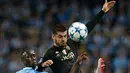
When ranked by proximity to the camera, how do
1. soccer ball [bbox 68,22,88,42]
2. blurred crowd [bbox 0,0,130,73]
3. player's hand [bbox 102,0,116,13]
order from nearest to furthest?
soccer ball [bbox 68,22,88,42] → player's hand [bbox 102,0,116,13] → blurred crowd [bbox 0,0,130,73]

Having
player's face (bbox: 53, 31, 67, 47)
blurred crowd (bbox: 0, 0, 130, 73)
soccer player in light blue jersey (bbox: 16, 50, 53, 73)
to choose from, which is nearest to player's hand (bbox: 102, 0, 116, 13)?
player's face (bbox: 53, 31, 67, 47)

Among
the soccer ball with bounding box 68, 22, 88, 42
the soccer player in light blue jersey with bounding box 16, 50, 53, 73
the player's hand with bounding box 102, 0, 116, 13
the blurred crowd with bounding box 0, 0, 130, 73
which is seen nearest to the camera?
the soccer player in light blue jersey with bounding box 16, 50, 53, 73

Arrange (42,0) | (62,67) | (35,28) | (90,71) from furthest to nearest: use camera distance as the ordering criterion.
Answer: (42,0)
(35,28)
(90,71)
(62,67)

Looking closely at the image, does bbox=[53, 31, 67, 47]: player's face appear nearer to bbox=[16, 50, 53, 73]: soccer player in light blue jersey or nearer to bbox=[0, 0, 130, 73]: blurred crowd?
bbox=[16, 50, 53, 73]: soccer player in light blue jersey

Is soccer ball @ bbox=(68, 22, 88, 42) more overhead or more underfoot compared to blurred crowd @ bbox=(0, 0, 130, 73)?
more overhead

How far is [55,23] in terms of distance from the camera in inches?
630

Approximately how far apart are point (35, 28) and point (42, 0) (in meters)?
1.44

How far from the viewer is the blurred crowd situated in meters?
14.2

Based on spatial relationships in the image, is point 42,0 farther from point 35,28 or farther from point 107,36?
point 107,36

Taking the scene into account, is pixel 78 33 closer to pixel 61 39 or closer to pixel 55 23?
pixel 61 39

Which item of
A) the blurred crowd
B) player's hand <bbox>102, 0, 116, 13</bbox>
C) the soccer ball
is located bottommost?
the blurred crowd

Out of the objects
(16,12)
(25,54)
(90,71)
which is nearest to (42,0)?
(16,12)

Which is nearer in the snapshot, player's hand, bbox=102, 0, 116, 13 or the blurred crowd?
player's hand, bbox=102, 0, 116, 13

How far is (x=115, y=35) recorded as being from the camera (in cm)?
1473
